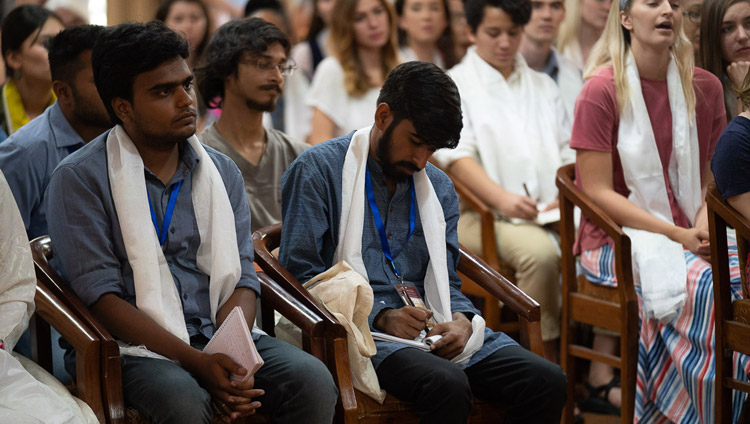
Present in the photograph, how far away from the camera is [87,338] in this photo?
92.2 inches

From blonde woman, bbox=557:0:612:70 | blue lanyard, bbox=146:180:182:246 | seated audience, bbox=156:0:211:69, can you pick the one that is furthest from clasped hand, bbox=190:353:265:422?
blonde woman, bbox=557:0:612:70

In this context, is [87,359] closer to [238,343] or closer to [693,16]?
[238,343]

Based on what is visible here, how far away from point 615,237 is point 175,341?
1.71 metres

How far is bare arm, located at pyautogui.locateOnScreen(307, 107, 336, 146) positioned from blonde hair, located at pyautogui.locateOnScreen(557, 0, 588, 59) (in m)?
1.39

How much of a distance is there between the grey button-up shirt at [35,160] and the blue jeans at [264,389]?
835 mm

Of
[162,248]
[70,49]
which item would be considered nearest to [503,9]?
[70,49]

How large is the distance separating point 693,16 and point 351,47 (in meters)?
1.90

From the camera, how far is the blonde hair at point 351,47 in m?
5.10

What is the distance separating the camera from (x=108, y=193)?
260 cm

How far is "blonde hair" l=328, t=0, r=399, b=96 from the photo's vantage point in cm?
510

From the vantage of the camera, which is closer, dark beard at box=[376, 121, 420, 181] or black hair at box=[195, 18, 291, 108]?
dark beard at box=[376, 121, 420, 181]

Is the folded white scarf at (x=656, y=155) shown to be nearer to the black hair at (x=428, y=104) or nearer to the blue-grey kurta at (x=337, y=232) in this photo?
the blue-grey kurta at (x=337, y=232)

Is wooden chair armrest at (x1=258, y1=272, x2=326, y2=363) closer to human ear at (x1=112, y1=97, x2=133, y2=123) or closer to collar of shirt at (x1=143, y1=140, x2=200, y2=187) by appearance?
collar of shirt at (x1=143, y1=140, x2=200, y2=187)

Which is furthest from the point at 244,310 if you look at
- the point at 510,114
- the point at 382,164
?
the point at 510,114
